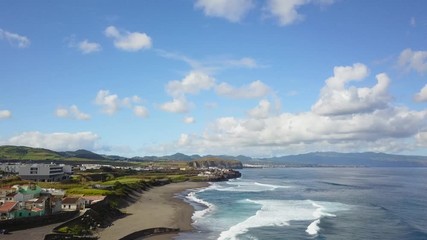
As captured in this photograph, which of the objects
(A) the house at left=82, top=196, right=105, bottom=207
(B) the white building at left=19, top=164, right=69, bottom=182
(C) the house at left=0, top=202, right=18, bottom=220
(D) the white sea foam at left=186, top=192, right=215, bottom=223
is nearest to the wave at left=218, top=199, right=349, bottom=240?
(D) the white sea foam at left=186, top=192, right=215, bottom=223

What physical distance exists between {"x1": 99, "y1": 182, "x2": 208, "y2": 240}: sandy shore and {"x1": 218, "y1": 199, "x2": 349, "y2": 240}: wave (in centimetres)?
766

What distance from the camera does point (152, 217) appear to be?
6769 centimetres

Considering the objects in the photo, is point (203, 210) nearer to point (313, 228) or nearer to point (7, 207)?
point (313, 228)

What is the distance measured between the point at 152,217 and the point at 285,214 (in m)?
22.9

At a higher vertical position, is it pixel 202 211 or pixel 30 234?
pixel 30 234

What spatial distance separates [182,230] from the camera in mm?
58031

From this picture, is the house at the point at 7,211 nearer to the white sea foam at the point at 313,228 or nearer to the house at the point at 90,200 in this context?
the house at the point at 90,200

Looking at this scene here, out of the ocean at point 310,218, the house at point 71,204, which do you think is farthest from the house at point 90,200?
the ocean at point 310,218

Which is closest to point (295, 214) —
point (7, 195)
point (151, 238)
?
point (151, 238)

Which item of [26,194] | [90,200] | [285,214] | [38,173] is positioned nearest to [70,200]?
[90,200]

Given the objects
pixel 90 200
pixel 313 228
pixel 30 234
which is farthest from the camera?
pixel 90 200

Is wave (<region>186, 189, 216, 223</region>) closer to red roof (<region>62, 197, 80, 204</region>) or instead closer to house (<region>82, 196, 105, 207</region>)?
house (<region>82, 196, 105, 207</region>)

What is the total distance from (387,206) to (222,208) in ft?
109

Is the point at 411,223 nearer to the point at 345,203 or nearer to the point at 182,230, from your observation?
the point at 345,203
